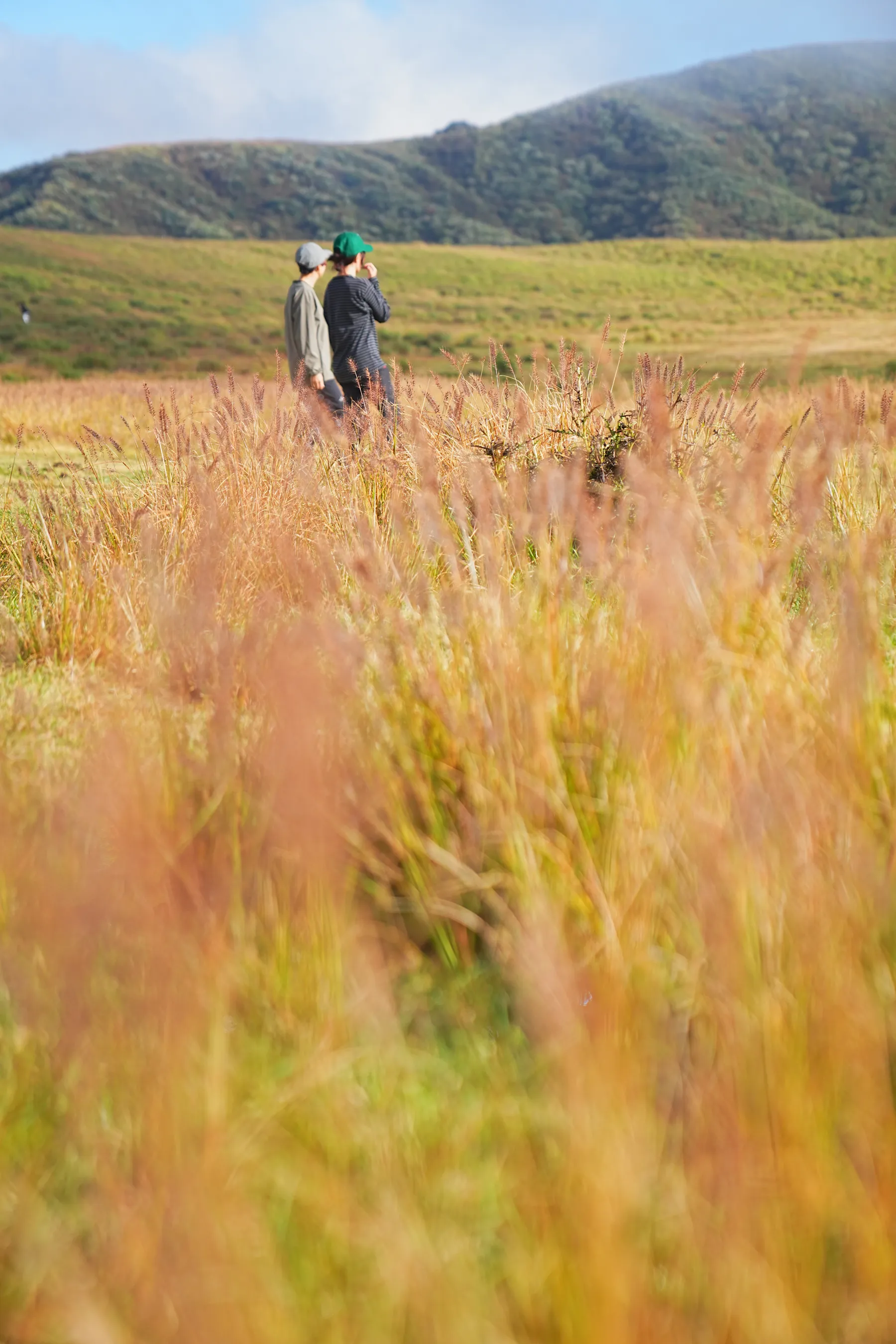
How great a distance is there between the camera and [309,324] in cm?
766

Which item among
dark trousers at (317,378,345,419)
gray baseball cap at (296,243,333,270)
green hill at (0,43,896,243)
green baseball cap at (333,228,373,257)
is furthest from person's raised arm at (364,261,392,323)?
green hill at (0,43,896,243)

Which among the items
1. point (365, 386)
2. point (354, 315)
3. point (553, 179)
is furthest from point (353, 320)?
point (553, 179)

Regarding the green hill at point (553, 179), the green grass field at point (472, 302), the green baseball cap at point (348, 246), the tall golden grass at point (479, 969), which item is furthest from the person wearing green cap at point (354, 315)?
the green hill at point (553, 179)

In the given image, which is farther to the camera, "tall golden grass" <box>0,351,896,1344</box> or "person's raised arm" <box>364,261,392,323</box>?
"person's raised arm" <box>364,261,392,323</box>

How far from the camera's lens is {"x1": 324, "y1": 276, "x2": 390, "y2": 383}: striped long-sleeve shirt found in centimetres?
770

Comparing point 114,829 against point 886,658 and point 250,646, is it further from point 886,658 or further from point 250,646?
point 886,658

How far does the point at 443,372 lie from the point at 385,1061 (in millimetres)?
30209

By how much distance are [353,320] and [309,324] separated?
1.14ft

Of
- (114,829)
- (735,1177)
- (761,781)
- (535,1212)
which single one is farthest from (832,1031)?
(114,829)

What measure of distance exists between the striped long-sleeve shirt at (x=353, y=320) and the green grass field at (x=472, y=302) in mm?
18423

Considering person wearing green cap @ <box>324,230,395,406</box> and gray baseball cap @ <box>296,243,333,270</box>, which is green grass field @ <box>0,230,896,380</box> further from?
gray baseball cap @ <box>296,243,333,270</box>

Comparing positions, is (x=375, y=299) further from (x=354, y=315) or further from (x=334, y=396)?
(x=334, y=396)

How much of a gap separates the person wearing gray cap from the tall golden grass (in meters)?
4.90

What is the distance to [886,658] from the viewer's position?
377 cm
